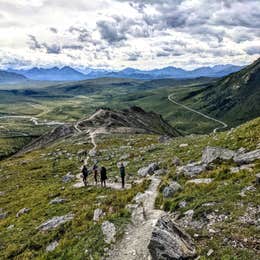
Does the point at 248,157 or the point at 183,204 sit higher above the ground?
the point at 248,157

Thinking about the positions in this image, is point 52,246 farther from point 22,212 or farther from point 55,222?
point 22,212

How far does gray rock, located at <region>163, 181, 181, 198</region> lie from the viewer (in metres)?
27.1

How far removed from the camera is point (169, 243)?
17406 millimetres

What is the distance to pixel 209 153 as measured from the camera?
34.7m

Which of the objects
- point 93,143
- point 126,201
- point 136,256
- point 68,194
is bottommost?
point 93,143

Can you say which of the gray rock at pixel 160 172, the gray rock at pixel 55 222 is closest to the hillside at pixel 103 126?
the gray rock at pixel 160 172

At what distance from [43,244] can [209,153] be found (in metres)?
19.2

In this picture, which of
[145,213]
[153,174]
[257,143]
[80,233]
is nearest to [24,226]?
[80,233]

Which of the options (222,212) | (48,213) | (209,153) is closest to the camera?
(222,212)

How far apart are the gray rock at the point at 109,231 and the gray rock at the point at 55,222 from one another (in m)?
6.53

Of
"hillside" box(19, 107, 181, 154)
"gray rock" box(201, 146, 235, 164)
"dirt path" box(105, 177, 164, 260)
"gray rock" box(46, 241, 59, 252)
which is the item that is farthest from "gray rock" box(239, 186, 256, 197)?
"hillside" box(19, 107, 181, 154)

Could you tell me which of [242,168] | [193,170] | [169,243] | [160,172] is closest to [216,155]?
[193,170]

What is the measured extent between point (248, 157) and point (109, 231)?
629 inches

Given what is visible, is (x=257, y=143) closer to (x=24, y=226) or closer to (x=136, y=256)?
(x=136, y=256)
